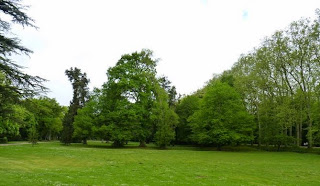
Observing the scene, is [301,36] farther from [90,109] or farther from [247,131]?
[90,109]

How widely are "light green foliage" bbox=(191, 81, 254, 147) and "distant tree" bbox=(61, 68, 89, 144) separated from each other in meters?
31.1

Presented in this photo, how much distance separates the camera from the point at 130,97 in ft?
188

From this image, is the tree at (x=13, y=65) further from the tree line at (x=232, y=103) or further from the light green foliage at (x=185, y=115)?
the light green foliage at (x=185, y=115)

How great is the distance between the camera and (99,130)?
2115 inches

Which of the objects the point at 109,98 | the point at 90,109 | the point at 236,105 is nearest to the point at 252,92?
the point at 236,105

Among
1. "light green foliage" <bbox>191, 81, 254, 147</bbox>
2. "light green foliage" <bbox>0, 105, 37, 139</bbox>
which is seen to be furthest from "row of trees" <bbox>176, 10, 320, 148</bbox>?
"light green foliage" <bbox>0, 105, 37, 139</bbox>

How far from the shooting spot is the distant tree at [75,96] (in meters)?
61.6

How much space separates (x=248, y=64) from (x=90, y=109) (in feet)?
123

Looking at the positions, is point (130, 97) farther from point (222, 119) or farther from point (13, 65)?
point (13, 65)

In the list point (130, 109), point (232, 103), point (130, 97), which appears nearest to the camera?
point (232, 103)

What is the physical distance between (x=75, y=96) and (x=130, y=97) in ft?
61.7

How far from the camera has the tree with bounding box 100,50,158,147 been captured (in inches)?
2109

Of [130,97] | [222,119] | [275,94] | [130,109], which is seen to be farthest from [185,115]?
[275,94]

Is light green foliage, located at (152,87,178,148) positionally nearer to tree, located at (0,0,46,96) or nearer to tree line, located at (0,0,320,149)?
tree line, located at (0,0,320,149)
